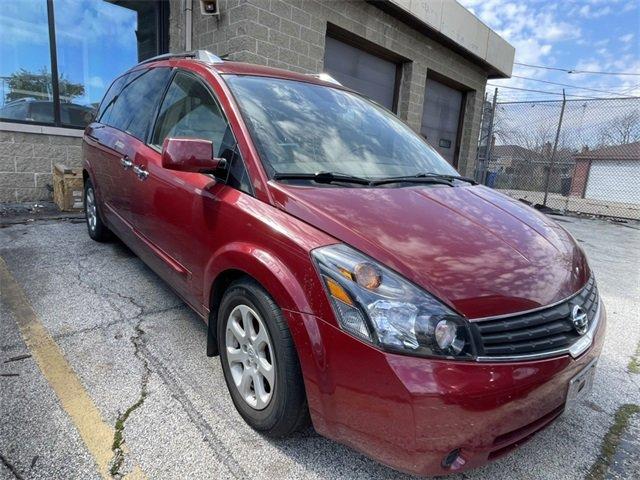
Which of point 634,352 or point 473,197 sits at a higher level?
point 473,197

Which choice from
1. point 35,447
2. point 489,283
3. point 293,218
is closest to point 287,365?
point 293,218

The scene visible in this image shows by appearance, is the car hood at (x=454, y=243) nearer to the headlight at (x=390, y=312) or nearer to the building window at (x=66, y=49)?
the headlight at (x=390, y=312)

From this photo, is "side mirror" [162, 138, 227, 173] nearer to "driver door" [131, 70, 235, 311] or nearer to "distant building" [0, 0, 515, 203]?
"driver door" [131, 70, 235, 311]

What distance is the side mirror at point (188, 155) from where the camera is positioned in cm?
203

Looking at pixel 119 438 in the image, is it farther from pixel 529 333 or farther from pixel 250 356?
pixel 529 333

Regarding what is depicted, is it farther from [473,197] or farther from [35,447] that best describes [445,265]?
[35,447]

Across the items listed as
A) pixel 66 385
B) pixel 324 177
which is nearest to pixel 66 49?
pixel 66 385

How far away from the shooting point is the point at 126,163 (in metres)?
3.17

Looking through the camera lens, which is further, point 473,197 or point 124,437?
point 473,197

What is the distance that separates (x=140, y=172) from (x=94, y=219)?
185 cm

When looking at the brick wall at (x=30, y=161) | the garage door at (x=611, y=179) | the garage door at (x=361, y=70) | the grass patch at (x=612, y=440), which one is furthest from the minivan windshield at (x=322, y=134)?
the garage door at (x=611, y=179)

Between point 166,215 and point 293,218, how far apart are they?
1.19 metres

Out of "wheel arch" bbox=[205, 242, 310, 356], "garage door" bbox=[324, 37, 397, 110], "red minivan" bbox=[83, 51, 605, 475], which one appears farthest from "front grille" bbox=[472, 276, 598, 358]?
"garage door" bbox=[324, 37, 397, 110]

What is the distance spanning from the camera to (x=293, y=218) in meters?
1.78
